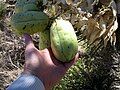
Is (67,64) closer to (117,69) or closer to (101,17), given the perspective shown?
(101,17)

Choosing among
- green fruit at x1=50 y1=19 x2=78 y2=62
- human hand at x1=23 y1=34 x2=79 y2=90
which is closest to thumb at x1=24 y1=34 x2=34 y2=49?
human hand at x1=23 y1=34 x2=79 y2=90

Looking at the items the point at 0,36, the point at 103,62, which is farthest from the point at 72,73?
the point at 0,36

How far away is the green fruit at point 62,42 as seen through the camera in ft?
4.88

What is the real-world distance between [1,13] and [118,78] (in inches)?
53.6

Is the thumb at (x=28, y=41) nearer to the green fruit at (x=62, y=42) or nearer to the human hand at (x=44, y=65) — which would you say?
the human hand at (x=44, y=65)

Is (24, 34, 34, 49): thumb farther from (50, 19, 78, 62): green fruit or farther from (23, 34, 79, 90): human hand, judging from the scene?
(50, 19, 78, 62): green fruit

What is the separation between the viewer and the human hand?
154 cm

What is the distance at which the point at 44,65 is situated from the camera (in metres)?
1.56

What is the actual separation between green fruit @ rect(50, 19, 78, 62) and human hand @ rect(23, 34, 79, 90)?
0.16ft

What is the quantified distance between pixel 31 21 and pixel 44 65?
0.20 m

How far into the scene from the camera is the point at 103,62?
2.02 m

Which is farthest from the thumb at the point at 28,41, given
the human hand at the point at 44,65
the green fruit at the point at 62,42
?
the green fruit at the point at 62,42

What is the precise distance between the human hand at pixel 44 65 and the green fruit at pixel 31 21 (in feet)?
0.14

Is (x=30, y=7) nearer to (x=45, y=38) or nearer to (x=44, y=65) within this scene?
(x=45, y=38)
